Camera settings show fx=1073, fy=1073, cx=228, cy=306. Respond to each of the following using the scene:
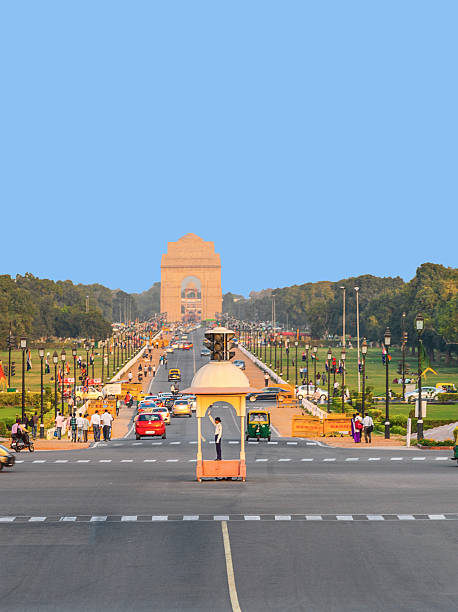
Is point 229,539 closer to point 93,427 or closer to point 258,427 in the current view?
point 258,427

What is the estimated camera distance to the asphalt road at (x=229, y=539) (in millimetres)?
13688

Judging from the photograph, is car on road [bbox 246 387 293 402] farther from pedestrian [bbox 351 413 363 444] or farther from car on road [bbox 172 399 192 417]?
pedestrian [bbox 351 413 363 444]

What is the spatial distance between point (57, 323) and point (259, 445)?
143 m

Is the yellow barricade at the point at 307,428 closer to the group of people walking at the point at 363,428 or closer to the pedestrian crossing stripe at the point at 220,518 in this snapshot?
the group of people walking at the point at 363,428

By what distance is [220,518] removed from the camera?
65.5ft

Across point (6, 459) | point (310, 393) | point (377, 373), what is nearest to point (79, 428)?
point (6, 459)

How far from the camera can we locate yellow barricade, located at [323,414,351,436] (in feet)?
174

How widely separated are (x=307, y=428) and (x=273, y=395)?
1189 inches

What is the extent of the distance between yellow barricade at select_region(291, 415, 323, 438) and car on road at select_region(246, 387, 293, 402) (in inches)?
1088

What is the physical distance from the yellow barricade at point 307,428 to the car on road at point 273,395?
2763cm

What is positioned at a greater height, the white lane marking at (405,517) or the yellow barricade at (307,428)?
the white lane marking at (405,517)

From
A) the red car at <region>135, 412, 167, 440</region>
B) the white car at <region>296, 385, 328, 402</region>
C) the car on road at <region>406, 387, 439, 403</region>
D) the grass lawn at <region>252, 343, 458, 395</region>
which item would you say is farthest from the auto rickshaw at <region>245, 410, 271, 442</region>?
the grass lawn at <region>252, 343, 458, 395</region>

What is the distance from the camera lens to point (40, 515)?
20.6 m

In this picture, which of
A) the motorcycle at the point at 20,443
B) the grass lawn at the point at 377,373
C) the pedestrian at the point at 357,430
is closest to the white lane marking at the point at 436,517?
the motorcycle at the point at 20,443
